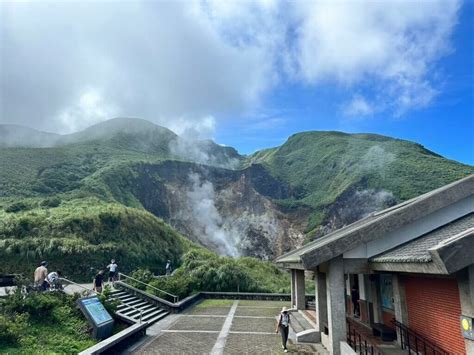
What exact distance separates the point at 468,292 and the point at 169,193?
61.7 meters

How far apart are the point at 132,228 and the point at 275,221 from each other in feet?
120

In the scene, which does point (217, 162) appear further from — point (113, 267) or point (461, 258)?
point (461, 258)

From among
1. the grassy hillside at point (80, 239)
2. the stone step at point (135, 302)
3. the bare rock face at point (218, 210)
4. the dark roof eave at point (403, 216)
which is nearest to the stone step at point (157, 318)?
the stone step at point (135, 302)

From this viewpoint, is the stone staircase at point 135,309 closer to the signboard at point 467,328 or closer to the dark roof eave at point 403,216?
the dark roof eave at point 403,216

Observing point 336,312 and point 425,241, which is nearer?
point 425,241

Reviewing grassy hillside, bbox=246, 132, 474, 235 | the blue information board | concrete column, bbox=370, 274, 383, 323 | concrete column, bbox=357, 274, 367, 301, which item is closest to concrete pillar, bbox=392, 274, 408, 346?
concrete column, bbox=370, 274, 383, 323

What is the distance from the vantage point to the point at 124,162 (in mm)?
64250

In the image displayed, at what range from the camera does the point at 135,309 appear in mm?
16469

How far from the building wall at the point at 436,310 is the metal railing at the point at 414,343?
3.9 inches

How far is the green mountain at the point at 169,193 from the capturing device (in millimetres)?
28016

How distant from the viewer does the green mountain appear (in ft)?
91.9

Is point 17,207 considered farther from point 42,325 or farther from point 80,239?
point 42,325

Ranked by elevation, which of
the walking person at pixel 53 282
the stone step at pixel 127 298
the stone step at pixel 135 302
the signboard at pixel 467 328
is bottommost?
the stone step at pixel 135 302

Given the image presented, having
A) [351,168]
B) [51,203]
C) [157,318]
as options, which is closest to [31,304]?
[157,318]
